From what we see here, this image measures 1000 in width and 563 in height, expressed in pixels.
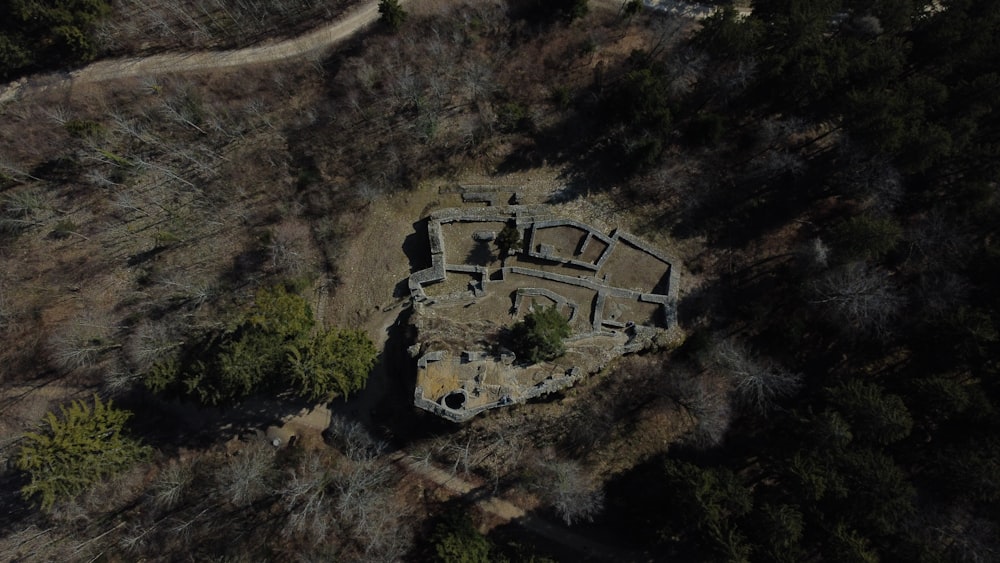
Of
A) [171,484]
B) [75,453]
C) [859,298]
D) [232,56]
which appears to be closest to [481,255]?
[859,298]

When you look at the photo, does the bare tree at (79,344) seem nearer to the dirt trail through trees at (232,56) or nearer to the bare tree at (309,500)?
the bare tree at (309,500)

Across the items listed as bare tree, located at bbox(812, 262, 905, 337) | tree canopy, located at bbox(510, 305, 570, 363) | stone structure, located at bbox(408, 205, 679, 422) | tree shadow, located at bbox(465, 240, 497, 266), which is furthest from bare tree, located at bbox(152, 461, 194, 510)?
bare tree, located at bbox(812, 262, 905, 337)

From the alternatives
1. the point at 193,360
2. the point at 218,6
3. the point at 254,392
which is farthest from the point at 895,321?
the point at 218,6

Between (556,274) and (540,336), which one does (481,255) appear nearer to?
(556,274)

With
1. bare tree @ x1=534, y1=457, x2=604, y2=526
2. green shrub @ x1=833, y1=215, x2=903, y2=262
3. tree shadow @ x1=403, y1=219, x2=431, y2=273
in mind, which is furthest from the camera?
tree shadow @ x1=403, y1=219, x2=431, y2=273

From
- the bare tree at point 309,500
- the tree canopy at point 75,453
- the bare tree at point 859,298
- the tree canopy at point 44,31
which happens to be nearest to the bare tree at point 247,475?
the bare tree at point 309,500

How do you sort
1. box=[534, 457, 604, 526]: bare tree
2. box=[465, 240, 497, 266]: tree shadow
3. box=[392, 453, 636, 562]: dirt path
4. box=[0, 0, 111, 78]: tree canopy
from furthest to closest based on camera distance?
box=[465, 240, 497, 266]: tree shadow → box=[0, 0, 111, 78]: tree canopy → box=[392, 453, 636, 562]: dirt path → box=[534, 457, 604, 526]: bare tree

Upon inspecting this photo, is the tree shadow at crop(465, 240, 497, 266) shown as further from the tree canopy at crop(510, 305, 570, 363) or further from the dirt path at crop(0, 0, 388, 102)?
the dirt path at crop(0, 0, 388, 102)
